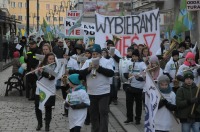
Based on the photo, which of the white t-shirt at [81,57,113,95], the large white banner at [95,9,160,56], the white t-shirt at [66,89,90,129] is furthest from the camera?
the large white banner at [95,9,160,56]

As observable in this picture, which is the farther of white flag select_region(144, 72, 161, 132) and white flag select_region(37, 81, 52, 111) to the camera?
white flag select_region(37, 81, 52, 111)

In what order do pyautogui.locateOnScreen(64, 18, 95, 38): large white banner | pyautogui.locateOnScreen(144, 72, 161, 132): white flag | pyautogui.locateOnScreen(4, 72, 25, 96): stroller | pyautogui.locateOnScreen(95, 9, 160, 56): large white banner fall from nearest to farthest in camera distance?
1. pyautogui.locateOnScreen(144, 72, 161, 132): white flag
2. pyautogui.locateOnScreen(95, 9, 160, 56): large white banner
3. pyautogui.locateOnScreen(4, 72, 25, 96): stroller
4. pyautogui.locateOnScreen(64, 18, 95, 38): large white banner

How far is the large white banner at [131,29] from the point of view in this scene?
1116cm

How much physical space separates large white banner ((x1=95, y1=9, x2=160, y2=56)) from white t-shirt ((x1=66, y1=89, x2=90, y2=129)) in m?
3.72

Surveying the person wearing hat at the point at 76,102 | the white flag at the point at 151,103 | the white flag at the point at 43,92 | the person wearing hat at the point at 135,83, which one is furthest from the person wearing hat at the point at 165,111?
the white flag at the point at 43,92

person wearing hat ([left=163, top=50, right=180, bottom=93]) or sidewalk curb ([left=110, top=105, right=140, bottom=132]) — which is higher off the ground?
person wearing hat ([left=163, top=50, right=180, bottom=93])

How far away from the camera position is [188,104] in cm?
716

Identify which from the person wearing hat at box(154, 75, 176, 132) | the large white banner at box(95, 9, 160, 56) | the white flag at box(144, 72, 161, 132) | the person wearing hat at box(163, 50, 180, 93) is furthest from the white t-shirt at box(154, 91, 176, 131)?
the large white banner at box(95, 9, 160, 56)

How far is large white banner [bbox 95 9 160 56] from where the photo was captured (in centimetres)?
1116

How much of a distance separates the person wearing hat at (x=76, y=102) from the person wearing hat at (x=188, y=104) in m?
1.58

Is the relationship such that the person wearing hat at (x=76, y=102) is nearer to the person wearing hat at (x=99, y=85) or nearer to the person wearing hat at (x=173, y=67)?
the person wearing hat at (x=99, y=85)

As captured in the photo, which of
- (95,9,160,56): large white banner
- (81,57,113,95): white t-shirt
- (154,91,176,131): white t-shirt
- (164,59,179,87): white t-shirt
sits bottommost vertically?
(154,91,176,131): white t-shirt

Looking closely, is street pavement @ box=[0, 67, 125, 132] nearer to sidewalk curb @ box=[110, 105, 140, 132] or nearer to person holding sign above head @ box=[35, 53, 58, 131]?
sidewalk curb @ box=[110, 105, 140, 132]

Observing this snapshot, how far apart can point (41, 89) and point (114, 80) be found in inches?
125
